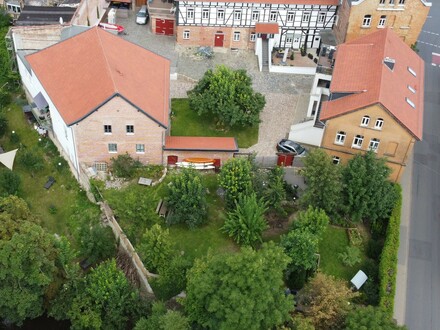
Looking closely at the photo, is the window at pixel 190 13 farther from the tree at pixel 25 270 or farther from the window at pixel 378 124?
the tree at pixel 25 270

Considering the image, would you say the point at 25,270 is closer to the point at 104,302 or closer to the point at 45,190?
the point at 104,302

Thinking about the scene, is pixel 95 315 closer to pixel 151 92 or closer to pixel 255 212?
pixel 255 212

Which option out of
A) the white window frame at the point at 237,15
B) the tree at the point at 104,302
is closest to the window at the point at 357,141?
the tree at the point at 104,302

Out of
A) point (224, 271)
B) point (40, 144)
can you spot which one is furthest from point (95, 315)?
point (40, 144)

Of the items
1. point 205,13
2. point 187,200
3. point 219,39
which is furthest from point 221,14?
point 187,200

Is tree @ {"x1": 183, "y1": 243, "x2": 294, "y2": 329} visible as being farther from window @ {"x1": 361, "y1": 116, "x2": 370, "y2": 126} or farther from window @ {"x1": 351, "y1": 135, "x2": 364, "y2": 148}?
window @ {"x1": 351, "y1": 135, "x2": 364, "y2": 148}

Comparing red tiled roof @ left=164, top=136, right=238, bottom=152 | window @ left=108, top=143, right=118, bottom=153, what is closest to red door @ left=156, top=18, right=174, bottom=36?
red tiled roof @ left=164, top=136, right=238, bottom=152
